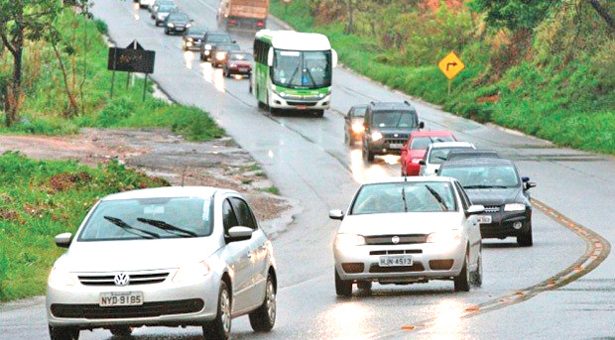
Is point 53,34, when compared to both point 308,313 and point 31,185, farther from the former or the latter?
point 308,313

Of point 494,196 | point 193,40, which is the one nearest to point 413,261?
point 494,196

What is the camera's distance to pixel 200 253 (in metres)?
16.1

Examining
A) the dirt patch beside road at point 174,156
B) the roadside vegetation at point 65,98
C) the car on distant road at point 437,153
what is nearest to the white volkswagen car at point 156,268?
the dirt patch beside road at point 174,156

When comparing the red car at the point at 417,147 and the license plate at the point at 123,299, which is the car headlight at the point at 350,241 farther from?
the red car at the point at 417,147

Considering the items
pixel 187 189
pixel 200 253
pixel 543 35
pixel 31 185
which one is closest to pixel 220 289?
pixel 200 253

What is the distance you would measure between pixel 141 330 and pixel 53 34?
4305 centimetres

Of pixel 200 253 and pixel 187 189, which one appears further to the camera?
pixel 187 189

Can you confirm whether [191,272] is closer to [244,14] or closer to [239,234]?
[239,234]

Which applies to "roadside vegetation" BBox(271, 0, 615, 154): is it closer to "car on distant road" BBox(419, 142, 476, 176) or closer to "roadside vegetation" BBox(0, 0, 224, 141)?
"roadside vegetation" BBox(0, 0, 224, 141)

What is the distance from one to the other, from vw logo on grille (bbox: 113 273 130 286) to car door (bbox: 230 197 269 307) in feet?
Result: 5.75

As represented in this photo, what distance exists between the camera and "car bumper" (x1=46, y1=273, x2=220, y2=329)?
51.3 feet

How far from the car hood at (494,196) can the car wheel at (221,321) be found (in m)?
14.6

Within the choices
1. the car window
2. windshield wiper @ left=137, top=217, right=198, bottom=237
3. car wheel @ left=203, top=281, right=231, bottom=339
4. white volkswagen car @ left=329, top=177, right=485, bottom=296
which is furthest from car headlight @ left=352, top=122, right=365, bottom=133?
car wheel @ left=203, top=281, right=231, bottom=339

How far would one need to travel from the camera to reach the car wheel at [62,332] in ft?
52.0
